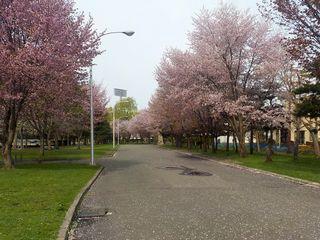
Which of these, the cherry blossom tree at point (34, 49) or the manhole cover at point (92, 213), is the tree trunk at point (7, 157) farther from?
the manhole cover at point (92, 213)

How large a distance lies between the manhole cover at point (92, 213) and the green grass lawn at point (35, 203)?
1.26ft

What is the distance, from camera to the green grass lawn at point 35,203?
8508mm

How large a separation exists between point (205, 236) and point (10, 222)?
365 cm

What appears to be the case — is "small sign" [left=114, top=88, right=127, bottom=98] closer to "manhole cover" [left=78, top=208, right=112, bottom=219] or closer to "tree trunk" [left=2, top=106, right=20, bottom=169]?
"tree trunk" [left=2, top=106, right=20, bottom=169]

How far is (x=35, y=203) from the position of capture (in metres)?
11.8

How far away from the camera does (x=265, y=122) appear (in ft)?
122

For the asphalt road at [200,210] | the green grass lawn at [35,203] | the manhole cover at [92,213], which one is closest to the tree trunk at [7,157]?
the green grass lawn at [35,203]

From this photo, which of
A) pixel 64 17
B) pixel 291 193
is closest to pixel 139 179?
pixel 291 193

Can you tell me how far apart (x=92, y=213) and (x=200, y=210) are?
2464mm

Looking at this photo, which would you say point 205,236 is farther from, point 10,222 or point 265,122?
Result: point 265,122

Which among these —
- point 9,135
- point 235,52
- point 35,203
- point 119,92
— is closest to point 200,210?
point 35,203

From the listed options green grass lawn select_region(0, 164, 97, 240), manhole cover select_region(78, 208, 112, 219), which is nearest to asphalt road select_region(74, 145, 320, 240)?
manhole cover select_region(78, 208, 112, 219)

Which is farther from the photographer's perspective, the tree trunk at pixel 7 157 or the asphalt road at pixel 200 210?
the tree trunk at pixel 7 157

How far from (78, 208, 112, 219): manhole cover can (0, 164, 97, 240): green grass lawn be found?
1.26 feet
